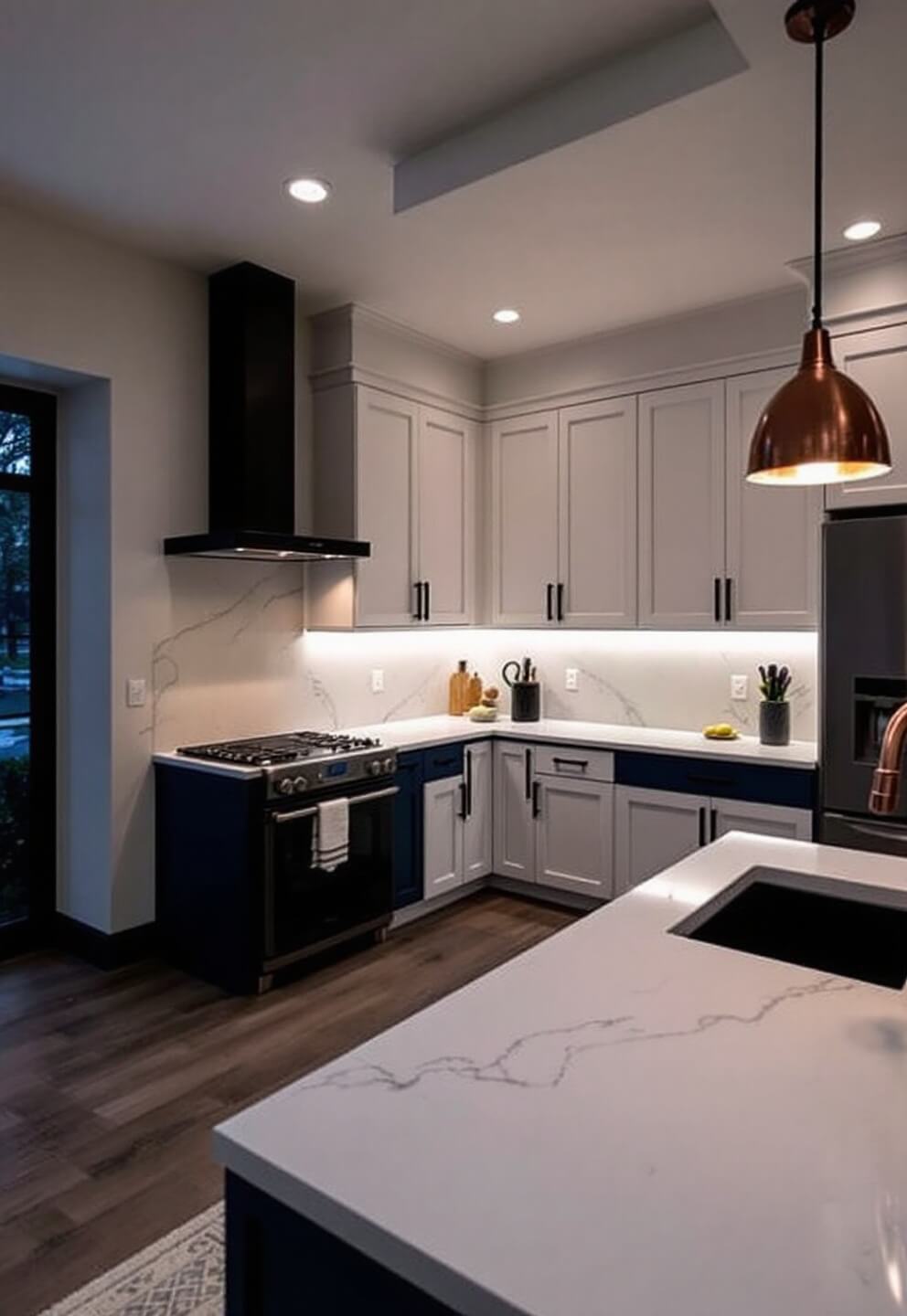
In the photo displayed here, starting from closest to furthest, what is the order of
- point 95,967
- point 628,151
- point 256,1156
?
point 256,1156
point 628,151
point 95,967

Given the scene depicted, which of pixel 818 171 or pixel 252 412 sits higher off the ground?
pixel 252 412

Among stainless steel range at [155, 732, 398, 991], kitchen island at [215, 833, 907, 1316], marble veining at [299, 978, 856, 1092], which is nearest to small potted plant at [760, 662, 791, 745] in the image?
stainless steel range at [155, 732, 398, 991]

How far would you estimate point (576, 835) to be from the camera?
414 cm

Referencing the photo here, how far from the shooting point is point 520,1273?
71 centimetres

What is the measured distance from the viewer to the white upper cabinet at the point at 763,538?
368 cm

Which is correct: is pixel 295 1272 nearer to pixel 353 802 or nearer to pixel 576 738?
pixel 353 802

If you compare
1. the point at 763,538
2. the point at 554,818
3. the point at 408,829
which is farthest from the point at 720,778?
the point at 408,829

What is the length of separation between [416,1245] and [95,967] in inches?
125

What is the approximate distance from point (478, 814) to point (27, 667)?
2.22 m

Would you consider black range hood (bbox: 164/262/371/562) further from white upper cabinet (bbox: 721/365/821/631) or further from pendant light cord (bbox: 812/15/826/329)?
pendant light cord (bbox: 812/15/826/329)

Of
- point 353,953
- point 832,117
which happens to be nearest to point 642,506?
point 832,117

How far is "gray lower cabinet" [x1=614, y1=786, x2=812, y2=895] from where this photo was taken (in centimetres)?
348

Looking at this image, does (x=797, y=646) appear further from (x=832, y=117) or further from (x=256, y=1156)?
(x=256, y=1156)

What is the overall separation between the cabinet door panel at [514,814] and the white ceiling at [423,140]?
221cm
